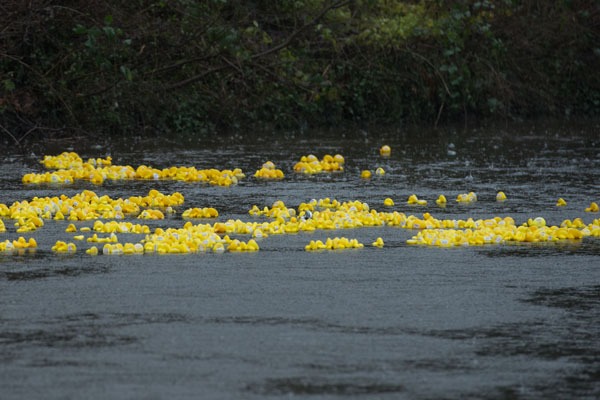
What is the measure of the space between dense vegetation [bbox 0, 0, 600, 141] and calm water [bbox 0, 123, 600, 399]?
811 cm

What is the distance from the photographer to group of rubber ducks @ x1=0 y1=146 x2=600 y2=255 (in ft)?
29.0

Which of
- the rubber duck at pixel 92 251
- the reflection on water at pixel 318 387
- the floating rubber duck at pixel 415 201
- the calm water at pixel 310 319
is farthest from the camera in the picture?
the floating rubber duck at pixel 415 201

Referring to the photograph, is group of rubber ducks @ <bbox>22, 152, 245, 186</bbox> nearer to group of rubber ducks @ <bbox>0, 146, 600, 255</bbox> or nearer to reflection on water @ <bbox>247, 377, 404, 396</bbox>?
group of rubber ducks @ <bbox>0, 146, 600, 255</bbox>

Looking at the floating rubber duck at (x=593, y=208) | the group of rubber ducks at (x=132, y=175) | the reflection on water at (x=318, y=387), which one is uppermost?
the group of rubber ducks at (x=132, y=175)

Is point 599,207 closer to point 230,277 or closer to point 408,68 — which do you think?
point 230,277

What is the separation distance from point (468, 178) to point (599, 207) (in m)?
2.99

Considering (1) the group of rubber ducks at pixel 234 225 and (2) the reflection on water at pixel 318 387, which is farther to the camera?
(1) the group of rubber ducks at pixel 234 225

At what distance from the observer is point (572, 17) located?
26781mm

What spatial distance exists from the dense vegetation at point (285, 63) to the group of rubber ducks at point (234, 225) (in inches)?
273

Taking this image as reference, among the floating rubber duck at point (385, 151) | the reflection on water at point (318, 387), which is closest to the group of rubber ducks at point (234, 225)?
the reflection on water at point (318, 387)

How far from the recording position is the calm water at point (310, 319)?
5.05 meters

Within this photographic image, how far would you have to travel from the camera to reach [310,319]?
634 cm

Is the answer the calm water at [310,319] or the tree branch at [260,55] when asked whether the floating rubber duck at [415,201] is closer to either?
the calm water at [310,319]

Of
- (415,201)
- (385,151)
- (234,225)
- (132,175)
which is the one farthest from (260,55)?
(234,225)
